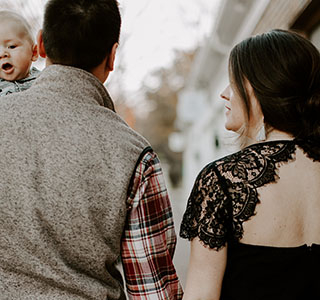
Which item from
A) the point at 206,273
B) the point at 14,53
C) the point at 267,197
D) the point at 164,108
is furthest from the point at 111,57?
the point at 164,108

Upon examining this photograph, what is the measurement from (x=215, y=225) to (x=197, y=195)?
14 centimetres

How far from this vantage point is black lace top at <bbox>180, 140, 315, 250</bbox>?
1.54 m

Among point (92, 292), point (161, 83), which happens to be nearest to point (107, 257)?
point (92, 292)

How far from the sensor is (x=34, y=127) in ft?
4.69

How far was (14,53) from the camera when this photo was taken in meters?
1.81

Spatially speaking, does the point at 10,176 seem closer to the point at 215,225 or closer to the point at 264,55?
the point at 215,225

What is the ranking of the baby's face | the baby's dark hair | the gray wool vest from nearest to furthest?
the gray wool vest
the baby's dark hair
the baby's face

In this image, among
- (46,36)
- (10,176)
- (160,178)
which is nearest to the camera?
(10,176)

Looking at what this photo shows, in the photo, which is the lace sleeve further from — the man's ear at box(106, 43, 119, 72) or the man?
the man's ear at box(106, 43, 119, 72)

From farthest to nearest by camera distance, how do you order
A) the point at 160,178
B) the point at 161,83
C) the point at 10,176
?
1. the point at 161,83
2. the point at 160,178
3. the point at 10,176

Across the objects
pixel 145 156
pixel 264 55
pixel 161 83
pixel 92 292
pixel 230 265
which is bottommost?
pixel 161 83

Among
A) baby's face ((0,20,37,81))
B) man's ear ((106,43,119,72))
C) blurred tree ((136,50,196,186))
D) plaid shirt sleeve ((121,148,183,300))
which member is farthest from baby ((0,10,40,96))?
blurred tree ((136,50,196,186))

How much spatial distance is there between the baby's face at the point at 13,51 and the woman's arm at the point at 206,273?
3.59 ft

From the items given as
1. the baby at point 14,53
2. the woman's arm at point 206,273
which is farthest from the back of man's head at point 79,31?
the woman's arm at point 206,273
